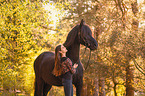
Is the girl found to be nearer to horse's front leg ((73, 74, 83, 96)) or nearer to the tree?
horse's front leg ((73, 74, 83, 96))

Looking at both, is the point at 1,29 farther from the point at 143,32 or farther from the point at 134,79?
the point at 134,79

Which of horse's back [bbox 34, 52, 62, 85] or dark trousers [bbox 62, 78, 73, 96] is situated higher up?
horse's back [bbox 34, 52, 62, 85]

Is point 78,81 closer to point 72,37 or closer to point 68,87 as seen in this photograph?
point 68,87

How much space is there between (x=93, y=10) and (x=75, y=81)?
1565 centimetres

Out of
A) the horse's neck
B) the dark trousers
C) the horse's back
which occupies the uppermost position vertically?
the horse's neck

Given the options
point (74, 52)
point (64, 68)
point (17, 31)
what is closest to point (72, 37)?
point (74, 52)

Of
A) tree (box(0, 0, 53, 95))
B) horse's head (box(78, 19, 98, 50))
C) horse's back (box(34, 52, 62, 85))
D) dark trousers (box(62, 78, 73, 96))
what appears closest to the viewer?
dark trousers (box(62, 78, 73, 96))

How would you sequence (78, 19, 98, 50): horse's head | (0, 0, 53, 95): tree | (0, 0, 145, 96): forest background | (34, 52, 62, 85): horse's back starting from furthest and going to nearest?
(0, 0, 145, 96): forest background
(0, 0, 53, 95): tree
(34, 52, 62, 85): horse's back
(78, 19, 98, 50): horse's head

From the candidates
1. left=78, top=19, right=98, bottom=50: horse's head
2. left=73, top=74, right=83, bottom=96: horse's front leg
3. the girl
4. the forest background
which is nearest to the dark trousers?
the girl

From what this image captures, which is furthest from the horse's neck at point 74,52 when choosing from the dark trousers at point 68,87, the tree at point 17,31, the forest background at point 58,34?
the forest background at point 58,34

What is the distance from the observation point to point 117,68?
12.2 metres

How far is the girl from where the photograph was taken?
15.3 ft

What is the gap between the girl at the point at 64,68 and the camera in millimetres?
4676

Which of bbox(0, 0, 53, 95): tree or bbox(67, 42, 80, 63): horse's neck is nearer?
bbox(67, 42, 80, 63): horse's neck
